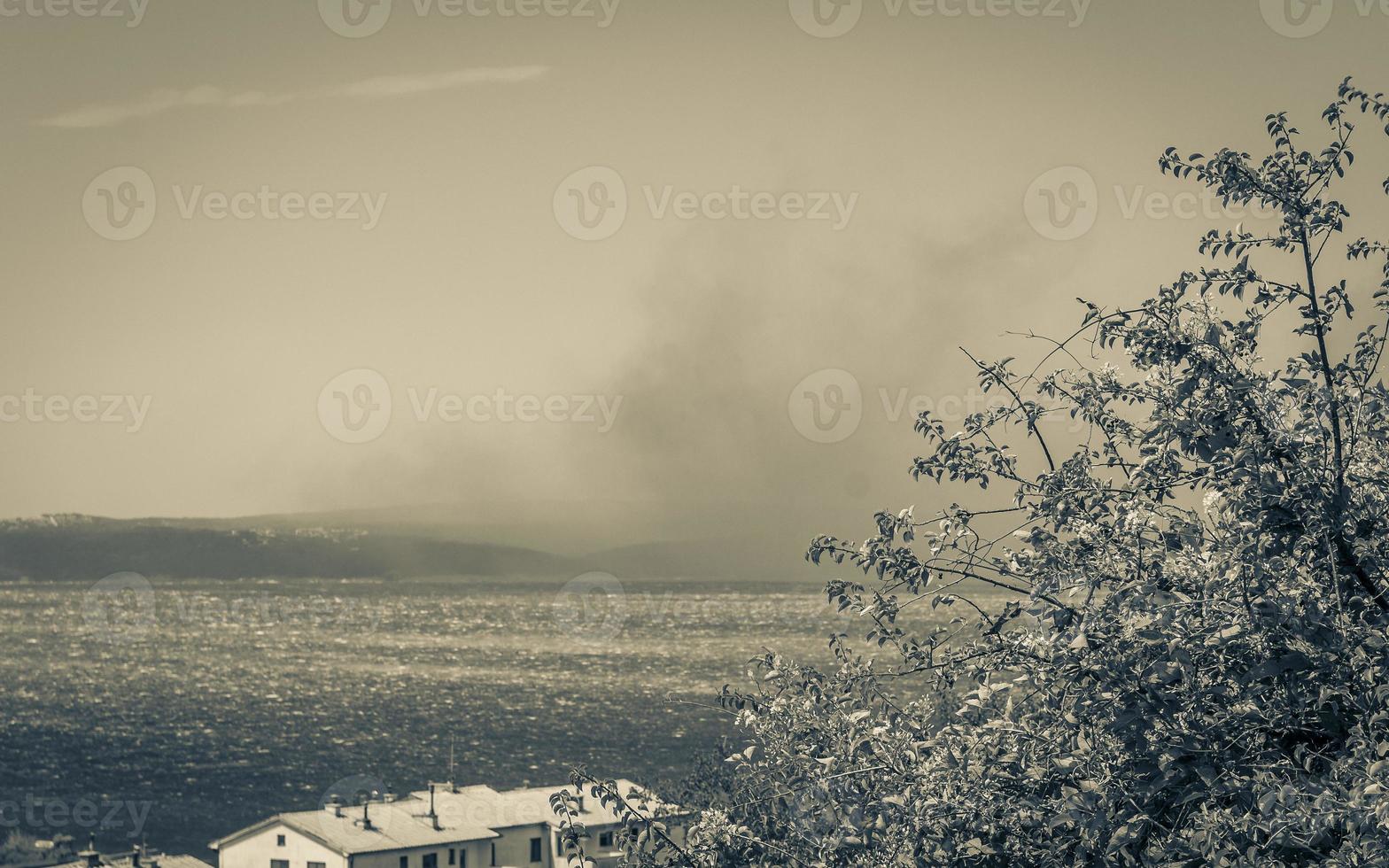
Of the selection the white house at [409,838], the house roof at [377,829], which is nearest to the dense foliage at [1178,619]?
the white house at [409,838]

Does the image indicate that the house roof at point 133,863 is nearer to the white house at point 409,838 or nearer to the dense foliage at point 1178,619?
the white house at point 409,838

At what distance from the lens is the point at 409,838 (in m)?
75.7

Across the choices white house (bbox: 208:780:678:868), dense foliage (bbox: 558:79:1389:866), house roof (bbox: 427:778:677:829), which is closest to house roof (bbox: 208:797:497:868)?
white house (bbox: 208:780:678:868)

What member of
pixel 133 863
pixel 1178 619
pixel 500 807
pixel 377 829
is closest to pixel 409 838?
pixel 377 829

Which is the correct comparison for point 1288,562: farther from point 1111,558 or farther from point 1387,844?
point 1387,844

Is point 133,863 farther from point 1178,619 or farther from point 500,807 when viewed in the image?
point 1178,619

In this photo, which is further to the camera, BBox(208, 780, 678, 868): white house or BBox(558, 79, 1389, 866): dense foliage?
BBox(208, 780, 678, 868): white house

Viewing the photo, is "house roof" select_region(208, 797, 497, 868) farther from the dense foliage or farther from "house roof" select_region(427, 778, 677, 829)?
the dense foliage

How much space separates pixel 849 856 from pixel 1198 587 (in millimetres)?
3513

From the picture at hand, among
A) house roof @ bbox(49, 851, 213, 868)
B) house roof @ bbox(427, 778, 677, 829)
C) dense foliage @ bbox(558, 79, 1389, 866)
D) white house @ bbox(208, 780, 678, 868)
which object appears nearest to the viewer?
dense foliage @ bbox(558, 79, 1389, 866)

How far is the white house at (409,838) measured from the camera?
243ft

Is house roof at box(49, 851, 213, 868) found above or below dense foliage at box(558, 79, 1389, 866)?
below

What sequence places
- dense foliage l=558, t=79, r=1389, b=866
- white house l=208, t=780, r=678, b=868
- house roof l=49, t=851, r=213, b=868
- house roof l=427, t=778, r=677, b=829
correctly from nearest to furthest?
dense foliage l=558, t=79, r=1389, b=866, house roof l=49, t=851, r=213, b=868, white house l=208, t=780, r=678, b=868, house roof l=427, t=778, r=677, b=829

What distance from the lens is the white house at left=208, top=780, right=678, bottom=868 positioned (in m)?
74.0
